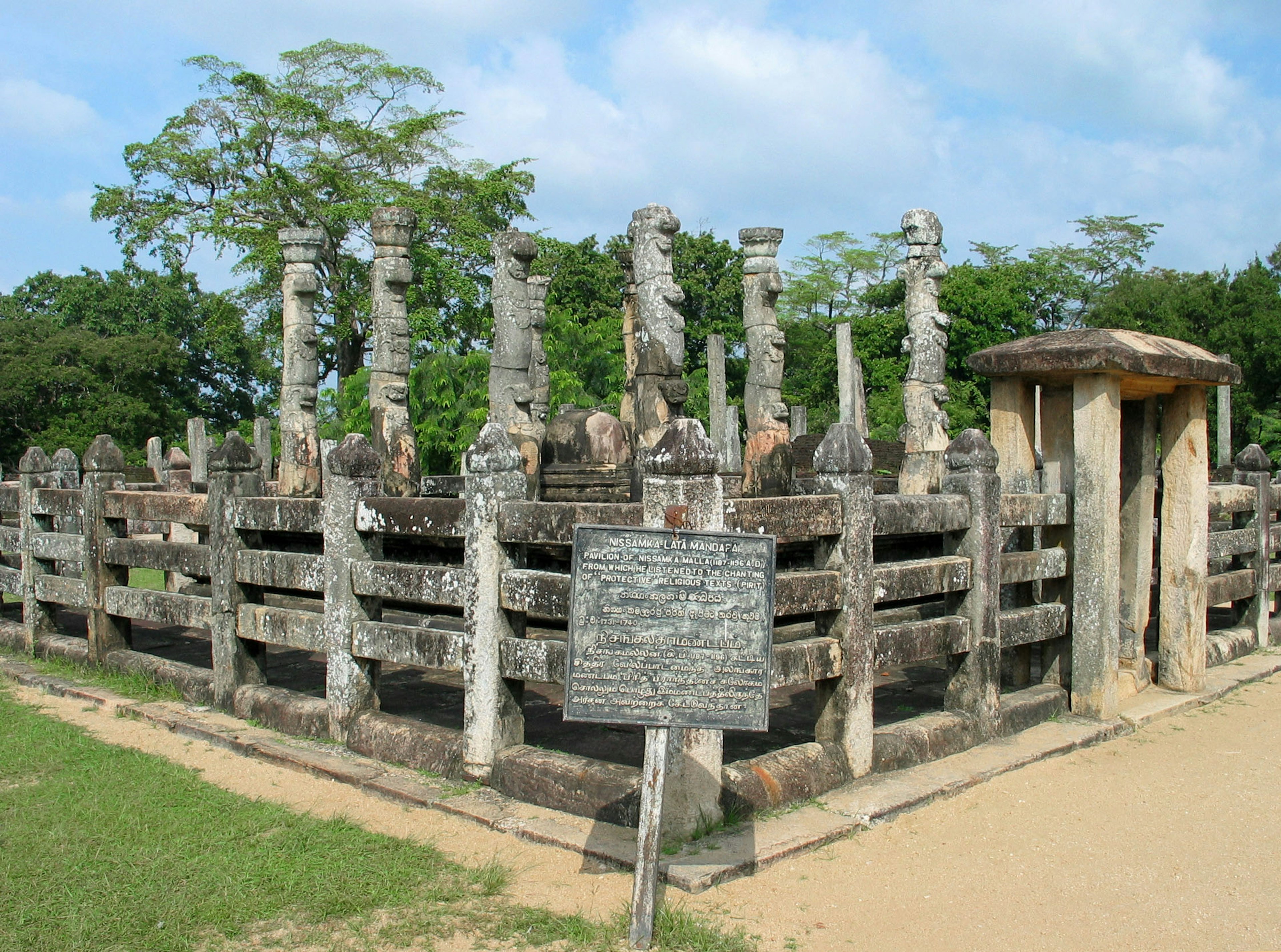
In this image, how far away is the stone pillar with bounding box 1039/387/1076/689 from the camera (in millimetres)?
6910

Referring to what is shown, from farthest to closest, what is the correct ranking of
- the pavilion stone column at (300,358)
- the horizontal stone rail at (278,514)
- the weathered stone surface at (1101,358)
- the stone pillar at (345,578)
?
the pavilion stone column at (300,358), the weathered stone surface at (1101,358), the horizontal stone rail at (278,514), the stone pillar at (345,578)

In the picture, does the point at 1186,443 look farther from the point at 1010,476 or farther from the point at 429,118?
the point at 429,118

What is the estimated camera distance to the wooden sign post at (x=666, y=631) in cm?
373

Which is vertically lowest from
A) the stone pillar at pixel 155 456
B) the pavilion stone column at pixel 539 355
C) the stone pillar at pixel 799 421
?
the stone pillar at pixel 155 456

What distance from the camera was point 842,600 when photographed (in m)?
5.25

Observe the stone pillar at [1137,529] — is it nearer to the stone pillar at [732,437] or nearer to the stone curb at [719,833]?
the stone curb at [719,833]

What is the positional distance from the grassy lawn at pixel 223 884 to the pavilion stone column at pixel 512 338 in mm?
6271

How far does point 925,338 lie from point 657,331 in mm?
4145

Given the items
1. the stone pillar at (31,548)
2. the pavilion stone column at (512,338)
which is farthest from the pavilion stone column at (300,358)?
the stone pillar at (31,548)

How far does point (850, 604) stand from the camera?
5.25 m

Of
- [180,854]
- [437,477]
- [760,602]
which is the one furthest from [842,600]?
[437,477]

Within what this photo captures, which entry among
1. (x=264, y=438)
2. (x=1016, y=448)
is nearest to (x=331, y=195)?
(x=264, y=438)

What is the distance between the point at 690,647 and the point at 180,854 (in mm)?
2489

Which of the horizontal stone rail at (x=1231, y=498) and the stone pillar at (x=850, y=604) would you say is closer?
the stone pillar at (x=850, y=604)
